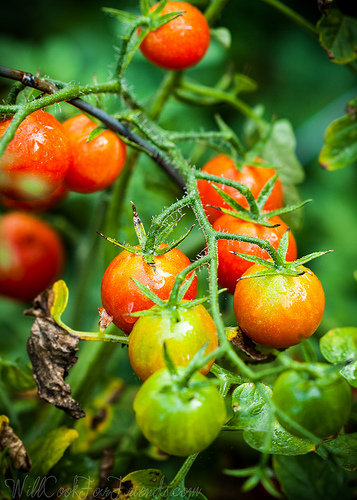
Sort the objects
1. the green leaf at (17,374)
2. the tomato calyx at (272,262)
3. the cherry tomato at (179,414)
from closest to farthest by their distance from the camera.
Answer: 1. the cherry tomato at (179,414)
2. the tomato calyx at (272,262)
3. the green leaf at (17,374)

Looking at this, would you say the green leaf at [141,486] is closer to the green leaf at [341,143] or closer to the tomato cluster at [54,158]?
the tomato cluster at [54,158]

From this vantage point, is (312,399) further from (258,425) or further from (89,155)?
(89,155)

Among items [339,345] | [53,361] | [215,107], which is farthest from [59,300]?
[215,107]

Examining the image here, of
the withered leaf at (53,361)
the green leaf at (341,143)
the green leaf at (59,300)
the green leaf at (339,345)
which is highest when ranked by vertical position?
the green leaf at (341,143)

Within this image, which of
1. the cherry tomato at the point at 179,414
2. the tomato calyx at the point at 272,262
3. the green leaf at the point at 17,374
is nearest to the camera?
the cherry tomato at the point at 179,414

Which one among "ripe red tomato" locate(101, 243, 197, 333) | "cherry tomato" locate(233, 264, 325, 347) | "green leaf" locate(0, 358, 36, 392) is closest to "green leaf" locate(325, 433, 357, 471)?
"cherry tomato" locate(233, 264, 325, 347)

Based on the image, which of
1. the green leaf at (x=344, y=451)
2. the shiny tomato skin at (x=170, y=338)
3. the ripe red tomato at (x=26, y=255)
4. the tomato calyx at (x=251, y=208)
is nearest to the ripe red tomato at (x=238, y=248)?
the tomato calyx at (x=251, y=208)

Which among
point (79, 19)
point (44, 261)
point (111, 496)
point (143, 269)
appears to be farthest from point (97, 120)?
point (79, 19)

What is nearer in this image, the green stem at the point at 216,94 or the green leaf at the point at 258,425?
the green leaf at the point at 258,425
